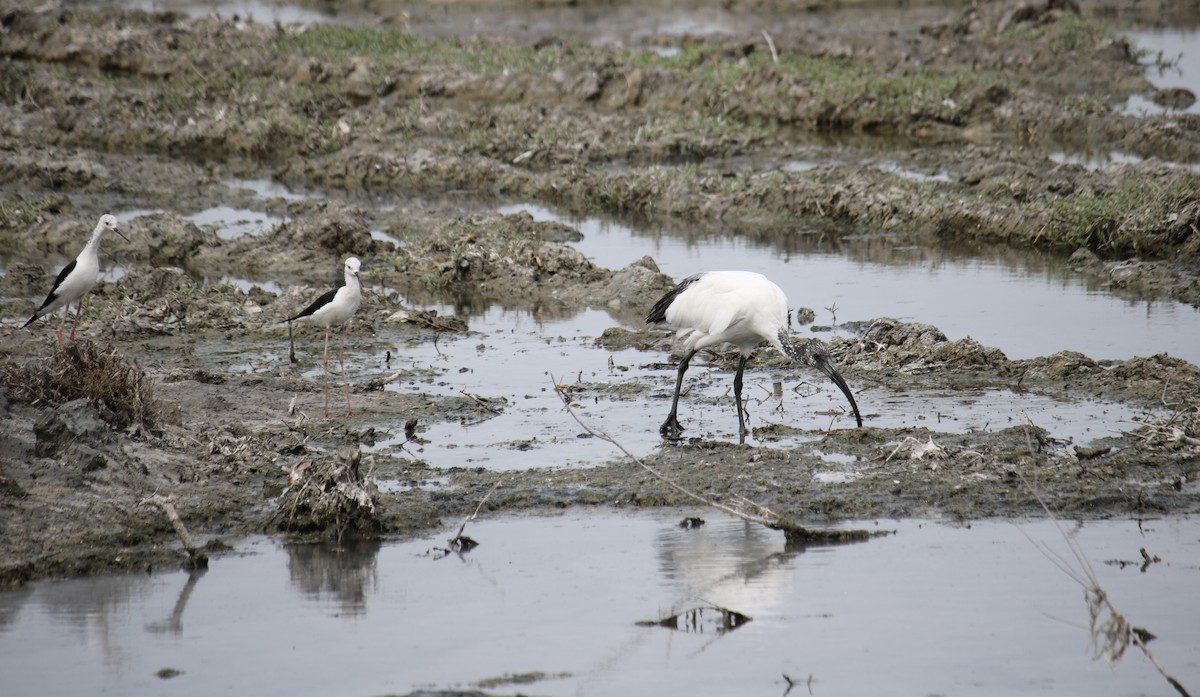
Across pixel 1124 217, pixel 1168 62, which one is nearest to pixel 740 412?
pixel 1124 217

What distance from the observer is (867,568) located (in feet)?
22.9

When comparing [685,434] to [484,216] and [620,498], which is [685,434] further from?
[484,216]

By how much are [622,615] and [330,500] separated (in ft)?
6.09

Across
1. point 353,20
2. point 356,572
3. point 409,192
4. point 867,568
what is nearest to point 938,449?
point 867,568

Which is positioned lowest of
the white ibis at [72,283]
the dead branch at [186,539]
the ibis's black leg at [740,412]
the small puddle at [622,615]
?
the small puddle at [622,615]

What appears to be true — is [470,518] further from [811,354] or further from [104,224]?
[104,224]

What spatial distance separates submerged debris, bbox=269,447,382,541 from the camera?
7406 millimetres

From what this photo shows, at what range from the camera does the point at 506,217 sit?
15930mm

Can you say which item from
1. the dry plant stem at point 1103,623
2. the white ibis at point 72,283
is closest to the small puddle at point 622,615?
the dry plant stem at point 1103,623

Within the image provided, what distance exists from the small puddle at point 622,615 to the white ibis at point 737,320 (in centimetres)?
209

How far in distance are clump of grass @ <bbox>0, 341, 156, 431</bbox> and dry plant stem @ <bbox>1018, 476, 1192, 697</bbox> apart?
17.1 feet

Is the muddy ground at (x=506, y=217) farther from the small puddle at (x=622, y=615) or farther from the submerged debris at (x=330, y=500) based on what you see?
the small puddle at (x=622, y=615)

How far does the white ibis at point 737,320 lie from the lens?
31.2 feet

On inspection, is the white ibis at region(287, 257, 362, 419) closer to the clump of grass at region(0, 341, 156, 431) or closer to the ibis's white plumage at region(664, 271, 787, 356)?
the clump of grass at region(0, 341, 156, 431)
